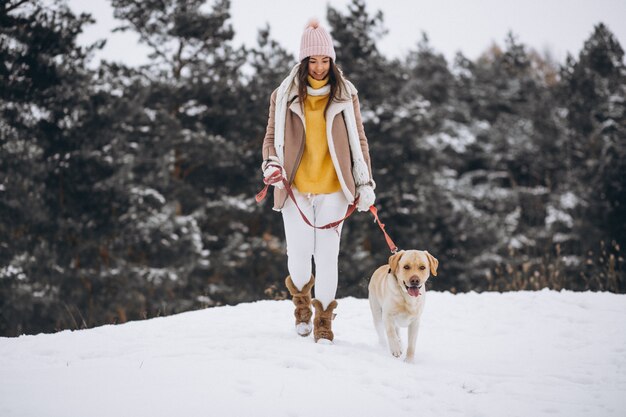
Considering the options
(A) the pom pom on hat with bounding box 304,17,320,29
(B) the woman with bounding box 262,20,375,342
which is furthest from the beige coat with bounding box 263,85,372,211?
(A) the pom pom on hat with bounding box 304,17,320,29

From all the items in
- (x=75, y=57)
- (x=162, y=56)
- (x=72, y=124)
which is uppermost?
(x=162, y=56)

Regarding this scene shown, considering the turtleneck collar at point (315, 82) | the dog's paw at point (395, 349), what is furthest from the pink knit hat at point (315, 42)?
the dog's paw at point (395, 349)

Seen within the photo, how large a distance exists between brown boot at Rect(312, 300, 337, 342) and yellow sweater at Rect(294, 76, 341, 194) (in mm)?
805

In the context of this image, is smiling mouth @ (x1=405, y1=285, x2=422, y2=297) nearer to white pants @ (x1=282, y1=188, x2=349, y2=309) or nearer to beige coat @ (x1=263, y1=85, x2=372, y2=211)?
white pants @ (x1=282, y1=188, x2=349, y2=309)

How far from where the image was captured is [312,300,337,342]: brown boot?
11.8ft

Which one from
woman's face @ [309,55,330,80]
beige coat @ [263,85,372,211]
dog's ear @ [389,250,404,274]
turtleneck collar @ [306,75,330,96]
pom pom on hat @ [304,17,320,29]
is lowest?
dog's ear @ [389,250,404,274]

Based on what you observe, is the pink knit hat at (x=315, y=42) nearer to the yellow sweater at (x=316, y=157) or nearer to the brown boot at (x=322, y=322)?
the yellow sweater at (x=316, y=157)

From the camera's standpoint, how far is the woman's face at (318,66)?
3.47 m

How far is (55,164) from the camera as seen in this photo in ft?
37.3

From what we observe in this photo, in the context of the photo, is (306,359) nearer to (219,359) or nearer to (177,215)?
(219,359)

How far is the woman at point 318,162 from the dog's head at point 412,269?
1.42ft

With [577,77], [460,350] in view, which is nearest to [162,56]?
[460,350]

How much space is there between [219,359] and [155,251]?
10.3 m

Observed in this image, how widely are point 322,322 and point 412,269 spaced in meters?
0.74
